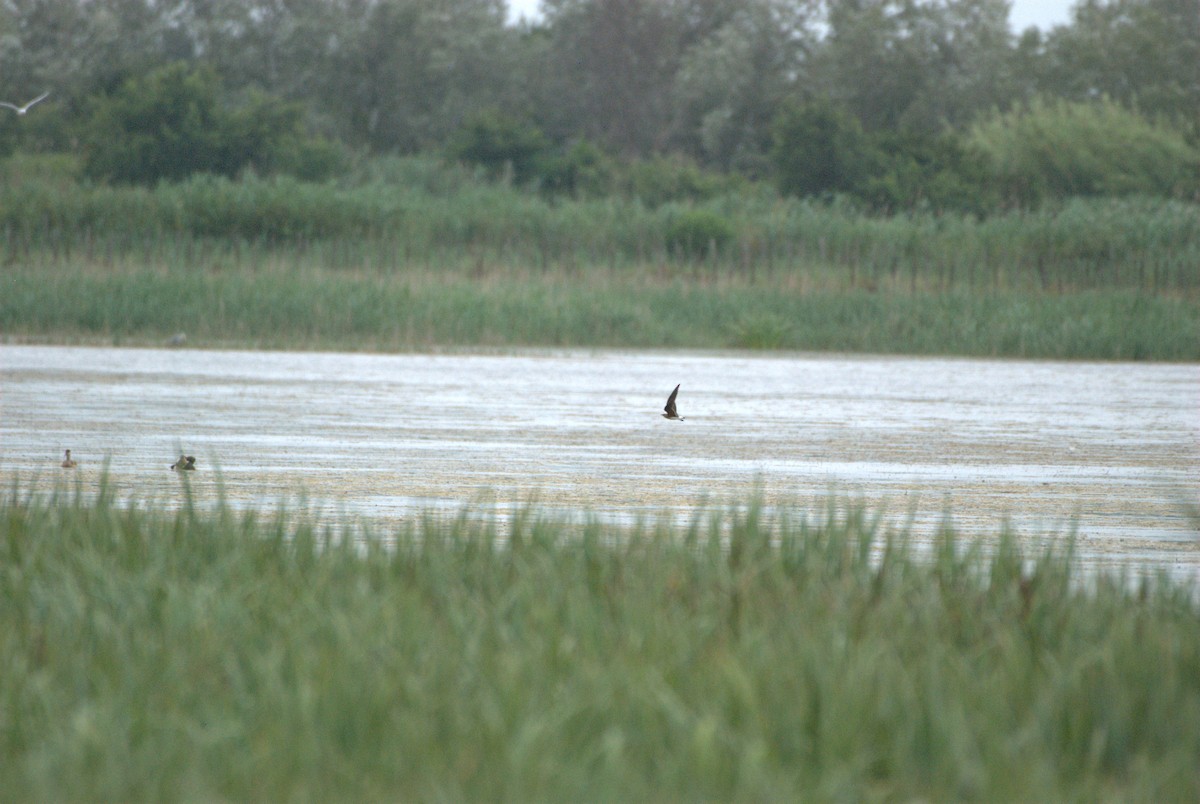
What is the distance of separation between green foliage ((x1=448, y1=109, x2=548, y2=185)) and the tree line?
0.06 metres

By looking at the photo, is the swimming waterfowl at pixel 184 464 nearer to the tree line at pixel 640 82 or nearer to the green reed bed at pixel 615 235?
the green reed bed at pixel 615 235

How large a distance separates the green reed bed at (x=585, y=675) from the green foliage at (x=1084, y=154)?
106ft

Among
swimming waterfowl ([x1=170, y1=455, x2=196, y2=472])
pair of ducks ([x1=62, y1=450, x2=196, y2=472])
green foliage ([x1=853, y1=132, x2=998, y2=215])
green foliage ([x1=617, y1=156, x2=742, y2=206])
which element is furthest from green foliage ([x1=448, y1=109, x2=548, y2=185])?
swimming waterfowl ([x1=170, y1=455, x2=196, y2=472])

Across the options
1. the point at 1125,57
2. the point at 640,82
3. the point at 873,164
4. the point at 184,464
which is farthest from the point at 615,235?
the point at 1125,57

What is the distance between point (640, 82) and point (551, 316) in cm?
3132

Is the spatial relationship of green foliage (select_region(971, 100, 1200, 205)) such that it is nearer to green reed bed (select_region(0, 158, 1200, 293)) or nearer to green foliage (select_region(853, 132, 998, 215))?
green foliage (select_region(853, 132, 998, 215))

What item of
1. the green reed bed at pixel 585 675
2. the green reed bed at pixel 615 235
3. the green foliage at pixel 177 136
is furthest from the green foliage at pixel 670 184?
the green reed bed at pixel 585 675

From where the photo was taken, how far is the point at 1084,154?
1474 inches

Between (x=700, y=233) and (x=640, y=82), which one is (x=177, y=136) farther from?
(x=640, y=82)

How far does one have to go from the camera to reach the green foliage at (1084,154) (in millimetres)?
35875

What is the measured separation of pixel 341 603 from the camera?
12.6 feet

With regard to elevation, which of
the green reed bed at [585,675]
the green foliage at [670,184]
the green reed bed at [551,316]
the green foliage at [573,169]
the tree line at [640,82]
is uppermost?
the tree line at [640,82]

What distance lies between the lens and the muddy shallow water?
6492mm

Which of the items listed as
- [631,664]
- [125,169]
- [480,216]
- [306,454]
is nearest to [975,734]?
[631,664]
